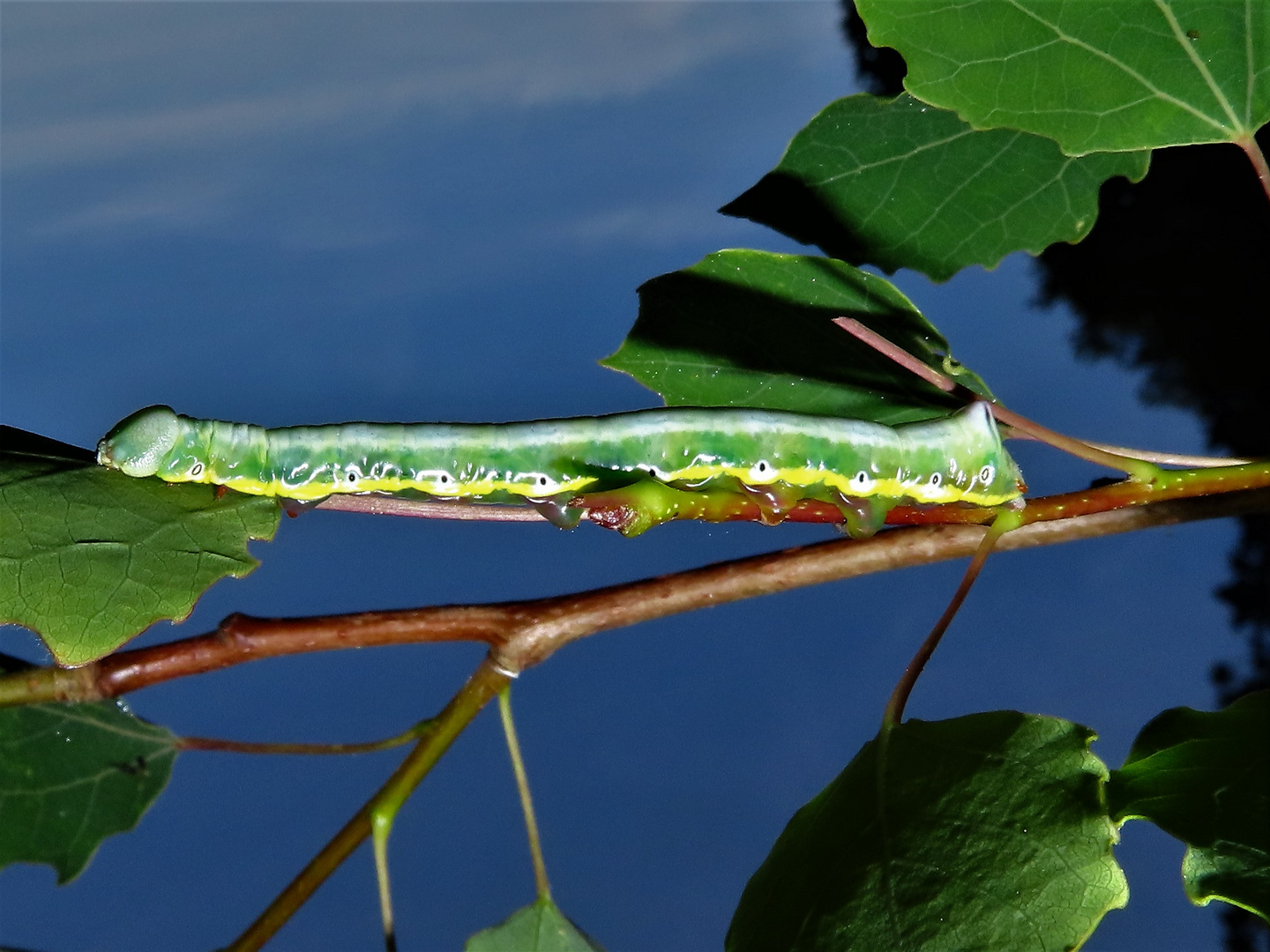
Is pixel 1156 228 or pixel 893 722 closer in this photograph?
pixel 893 722

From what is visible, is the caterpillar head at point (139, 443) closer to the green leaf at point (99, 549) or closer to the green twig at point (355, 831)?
the green leaf at point (99, 549)

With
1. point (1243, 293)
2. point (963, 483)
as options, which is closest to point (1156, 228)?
point (1243, 293)

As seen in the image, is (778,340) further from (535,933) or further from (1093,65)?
(535,933)

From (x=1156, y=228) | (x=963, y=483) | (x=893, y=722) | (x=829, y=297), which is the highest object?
(x=1156, y=228)

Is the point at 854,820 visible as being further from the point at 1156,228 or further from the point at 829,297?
the point at 1156,228

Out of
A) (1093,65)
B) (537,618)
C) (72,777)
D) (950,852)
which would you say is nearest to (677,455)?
(537,618)

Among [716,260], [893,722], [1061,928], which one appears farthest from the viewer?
[716,260]
